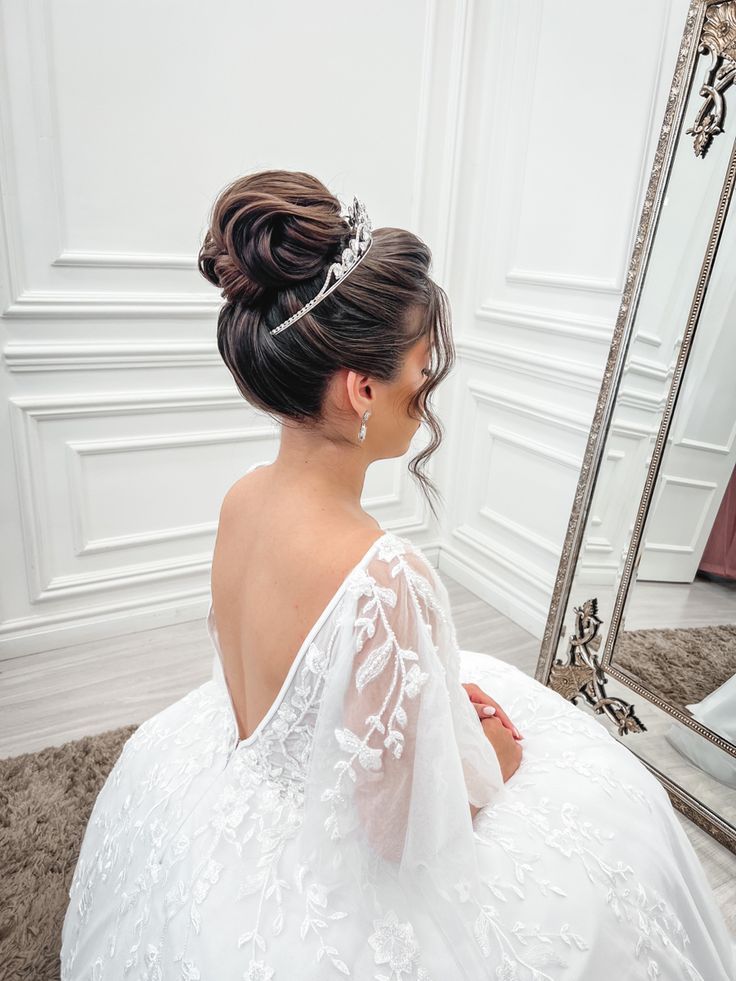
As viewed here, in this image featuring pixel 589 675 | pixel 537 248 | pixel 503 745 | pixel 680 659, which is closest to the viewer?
pixel 503 745

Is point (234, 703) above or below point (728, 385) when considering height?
below

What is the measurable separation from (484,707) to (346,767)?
0.45m

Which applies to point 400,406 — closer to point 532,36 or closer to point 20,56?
point 20,56

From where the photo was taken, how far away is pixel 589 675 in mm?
2146

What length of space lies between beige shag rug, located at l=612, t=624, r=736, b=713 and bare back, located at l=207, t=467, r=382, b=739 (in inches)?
47.8

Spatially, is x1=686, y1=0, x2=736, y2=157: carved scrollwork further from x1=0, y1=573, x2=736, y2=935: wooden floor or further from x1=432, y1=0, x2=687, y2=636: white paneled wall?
x1=0, y1=573, x2=736, y2=935: wooden floor

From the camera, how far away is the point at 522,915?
1.00m

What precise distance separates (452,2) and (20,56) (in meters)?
1.50

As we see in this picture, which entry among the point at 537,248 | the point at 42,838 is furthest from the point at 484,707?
the point at 537,248

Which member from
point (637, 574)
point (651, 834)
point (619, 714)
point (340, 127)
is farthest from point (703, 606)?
point (340, 127)

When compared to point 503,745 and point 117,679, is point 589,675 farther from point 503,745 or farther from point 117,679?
point 117,679

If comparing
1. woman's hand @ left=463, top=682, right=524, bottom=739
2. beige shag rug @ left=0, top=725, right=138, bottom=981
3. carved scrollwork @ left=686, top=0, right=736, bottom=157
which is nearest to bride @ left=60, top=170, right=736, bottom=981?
woman's hand @ left=463, top=682, right=524, bottom=739

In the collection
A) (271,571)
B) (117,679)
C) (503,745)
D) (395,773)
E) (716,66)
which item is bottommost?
(117,679)

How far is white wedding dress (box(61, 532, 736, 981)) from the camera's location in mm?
893
